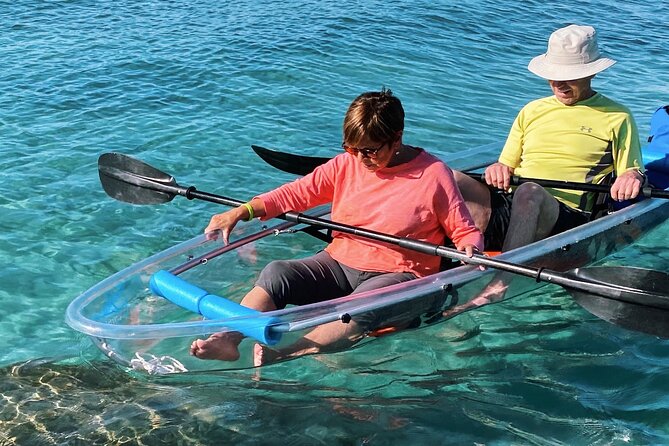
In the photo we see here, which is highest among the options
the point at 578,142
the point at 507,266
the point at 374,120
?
the point at 374,120

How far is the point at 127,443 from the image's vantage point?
3709mm

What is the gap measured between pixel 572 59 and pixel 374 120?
1.86 metres

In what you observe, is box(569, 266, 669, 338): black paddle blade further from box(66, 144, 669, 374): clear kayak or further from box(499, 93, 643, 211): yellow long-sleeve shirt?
box(499, 93, 643, 211): yellow long-sleeve shirt

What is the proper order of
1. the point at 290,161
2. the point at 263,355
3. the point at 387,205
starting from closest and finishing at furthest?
the point at 263,355 → the point at 387,205 → the point at 290,161

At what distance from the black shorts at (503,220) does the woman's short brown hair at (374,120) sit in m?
1.41

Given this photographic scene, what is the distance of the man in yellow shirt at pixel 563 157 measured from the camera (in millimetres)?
4715

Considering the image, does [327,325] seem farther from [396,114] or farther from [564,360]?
[564,360]

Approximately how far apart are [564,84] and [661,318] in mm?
1738

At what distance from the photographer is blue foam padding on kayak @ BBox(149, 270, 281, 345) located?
3635mm

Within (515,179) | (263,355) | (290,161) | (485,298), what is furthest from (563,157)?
→ (263,355)

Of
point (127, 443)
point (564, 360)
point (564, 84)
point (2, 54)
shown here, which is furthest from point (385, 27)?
point (127, 443)

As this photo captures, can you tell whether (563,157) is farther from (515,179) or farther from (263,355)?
(263,355)

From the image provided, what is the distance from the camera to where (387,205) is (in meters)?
3.96

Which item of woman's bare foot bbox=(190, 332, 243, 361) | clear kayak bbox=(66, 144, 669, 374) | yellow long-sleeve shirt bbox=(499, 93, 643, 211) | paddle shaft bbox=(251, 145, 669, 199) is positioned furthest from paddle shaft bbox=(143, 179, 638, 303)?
yellow long-sleeve shirt bbox=(499, 93, 643, 211)
